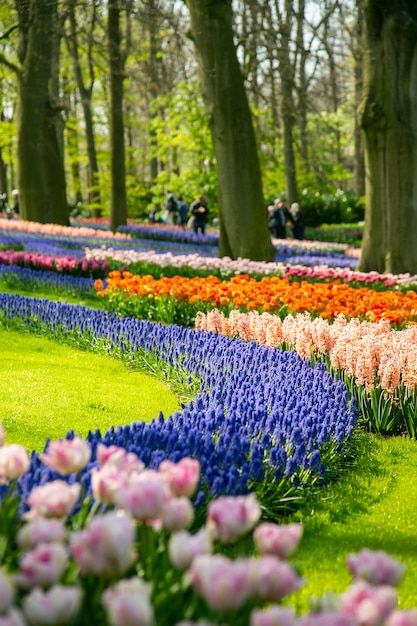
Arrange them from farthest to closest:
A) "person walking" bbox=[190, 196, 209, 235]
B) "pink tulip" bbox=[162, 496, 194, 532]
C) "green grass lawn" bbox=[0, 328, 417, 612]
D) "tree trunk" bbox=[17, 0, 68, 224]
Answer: "person walking" bbox=[190, 196, 209, 235] → "tree trunk" bbox=[17, 0, 68, 224] → "green grass lawn" bbox=[0, 328, 417, 612] → "pink tulip" bbox=[162, 496, 194, 532]

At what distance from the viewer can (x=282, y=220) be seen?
25.8m

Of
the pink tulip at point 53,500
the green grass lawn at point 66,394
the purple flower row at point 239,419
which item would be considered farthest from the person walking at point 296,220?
the pink tulip at point 53,500

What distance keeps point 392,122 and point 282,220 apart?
40.2 ft

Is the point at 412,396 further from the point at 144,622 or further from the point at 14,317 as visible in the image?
the point at 14,317

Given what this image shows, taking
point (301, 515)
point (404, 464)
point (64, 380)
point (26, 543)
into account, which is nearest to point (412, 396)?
point (404, 464)

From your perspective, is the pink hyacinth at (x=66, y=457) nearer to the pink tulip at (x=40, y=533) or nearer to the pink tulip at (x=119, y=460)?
the pink tulip at (x=119, y=460)

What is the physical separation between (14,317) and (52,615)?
8.40 metres

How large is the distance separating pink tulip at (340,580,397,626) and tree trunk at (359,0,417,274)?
12.6m

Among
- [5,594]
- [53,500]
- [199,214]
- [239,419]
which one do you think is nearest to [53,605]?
[5,594]

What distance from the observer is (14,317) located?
9.81 m

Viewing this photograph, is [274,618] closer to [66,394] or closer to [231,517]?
[231,517]

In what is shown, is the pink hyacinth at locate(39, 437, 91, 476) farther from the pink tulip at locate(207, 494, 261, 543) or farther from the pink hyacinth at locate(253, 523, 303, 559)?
the pink hyacinth at locate(253, 523, 303, 559)

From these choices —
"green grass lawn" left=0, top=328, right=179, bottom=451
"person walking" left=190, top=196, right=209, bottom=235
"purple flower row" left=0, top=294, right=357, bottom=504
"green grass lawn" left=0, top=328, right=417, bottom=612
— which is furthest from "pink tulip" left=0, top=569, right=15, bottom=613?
"person walking" left=190, top=196, right=209, bottom=235

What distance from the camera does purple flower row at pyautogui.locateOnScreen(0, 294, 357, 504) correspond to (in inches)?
161
